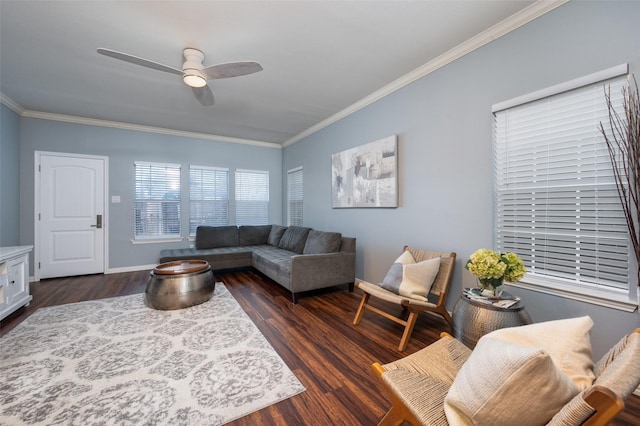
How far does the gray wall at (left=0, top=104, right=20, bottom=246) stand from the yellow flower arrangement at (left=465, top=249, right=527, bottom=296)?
6.03 metres

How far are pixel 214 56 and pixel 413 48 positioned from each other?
6.83 feet

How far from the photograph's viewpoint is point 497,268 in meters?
1.83

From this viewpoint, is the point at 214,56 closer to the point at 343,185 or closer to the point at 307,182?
the point at 343,185

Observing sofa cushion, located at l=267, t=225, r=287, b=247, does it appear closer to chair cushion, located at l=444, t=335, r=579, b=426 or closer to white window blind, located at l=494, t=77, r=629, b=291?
white window blind, located at l=494, t=77, r=629, b=291

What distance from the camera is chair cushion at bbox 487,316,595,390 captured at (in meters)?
1.01

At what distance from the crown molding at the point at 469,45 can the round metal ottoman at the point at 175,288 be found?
330cm

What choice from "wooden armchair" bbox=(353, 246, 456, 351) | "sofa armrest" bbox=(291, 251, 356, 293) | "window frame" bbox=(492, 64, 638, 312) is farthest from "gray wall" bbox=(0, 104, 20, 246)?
"window frame" bbox=(492, 64, 638, 312)

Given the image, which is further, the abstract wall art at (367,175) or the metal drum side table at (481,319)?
the abstract wall art at (367,175)

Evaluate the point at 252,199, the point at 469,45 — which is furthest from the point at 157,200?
the point at 469,45

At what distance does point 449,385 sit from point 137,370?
2127 millimetres

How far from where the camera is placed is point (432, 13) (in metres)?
2.13

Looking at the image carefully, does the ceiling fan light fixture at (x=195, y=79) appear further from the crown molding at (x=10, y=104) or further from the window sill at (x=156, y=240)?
the window sill at (x=156, y=240)

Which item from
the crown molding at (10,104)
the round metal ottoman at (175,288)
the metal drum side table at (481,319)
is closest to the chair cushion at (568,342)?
the metal drum side table at (481,319)

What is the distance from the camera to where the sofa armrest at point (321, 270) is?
3.29 metres
